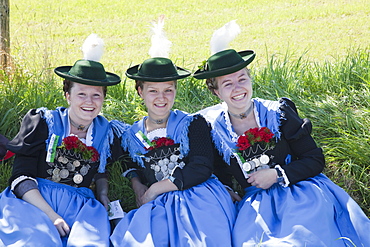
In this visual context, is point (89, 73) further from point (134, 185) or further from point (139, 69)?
point (134, 185)

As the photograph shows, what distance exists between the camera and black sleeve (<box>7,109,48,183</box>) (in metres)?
3.07

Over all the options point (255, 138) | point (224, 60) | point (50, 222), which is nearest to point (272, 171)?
point (255, 138)

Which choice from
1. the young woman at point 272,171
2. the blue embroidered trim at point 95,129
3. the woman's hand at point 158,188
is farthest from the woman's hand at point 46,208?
the young woman at point 272,171

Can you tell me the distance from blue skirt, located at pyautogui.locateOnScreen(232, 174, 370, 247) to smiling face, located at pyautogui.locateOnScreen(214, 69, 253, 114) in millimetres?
624

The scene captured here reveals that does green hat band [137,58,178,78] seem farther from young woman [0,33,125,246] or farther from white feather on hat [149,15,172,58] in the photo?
young woman [0,33,125,246]

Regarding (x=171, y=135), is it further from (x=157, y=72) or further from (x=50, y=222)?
(x=50, y=222)

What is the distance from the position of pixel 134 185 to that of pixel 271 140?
3.44ft

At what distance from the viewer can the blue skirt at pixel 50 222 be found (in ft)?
8.82

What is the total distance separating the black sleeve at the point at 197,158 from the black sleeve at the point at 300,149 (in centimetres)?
51

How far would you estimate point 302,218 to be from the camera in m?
2.79

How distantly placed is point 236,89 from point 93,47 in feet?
3.36

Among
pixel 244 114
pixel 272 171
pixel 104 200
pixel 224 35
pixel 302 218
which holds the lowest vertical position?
pixel 302 218

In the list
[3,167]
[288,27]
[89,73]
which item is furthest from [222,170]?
[288,27]

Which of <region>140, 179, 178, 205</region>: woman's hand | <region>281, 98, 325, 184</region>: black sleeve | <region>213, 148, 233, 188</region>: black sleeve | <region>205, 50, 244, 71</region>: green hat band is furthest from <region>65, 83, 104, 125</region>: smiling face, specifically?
<region>281, 98, 325, 184</region>: black sleeve
